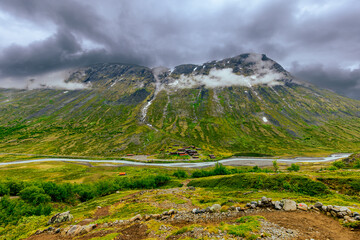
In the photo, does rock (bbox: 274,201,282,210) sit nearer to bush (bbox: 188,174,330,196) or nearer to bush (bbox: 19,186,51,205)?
bush (bbox: 188,174,330,196)

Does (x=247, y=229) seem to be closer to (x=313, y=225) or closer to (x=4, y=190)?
(x=313, y=225)

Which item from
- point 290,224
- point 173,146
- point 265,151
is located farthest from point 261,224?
point 265,151

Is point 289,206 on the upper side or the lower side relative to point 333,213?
lower

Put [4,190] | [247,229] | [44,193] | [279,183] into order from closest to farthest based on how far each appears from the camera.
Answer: [247,229], [279,183], [44,193], [4,190]

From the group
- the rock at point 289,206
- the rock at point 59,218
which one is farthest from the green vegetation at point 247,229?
the rock at point 59,218

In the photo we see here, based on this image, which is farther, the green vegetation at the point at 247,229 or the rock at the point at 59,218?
the rock at the point at 59,218

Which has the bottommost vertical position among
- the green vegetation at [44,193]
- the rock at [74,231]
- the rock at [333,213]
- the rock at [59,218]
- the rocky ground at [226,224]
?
the green vegetation at [44,193]

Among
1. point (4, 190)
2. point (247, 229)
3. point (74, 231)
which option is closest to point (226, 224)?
point (247, 229)

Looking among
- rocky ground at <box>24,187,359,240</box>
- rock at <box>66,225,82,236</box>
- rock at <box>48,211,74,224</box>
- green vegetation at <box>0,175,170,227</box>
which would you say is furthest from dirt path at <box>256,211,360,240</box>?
green vegetation at <box>0,175,170,227</box>

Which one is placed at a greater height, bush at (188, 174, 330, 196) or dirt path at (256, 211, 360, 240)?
dirt path at (256, 211, 360, 240)

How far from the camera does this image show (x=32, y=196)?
139 feet

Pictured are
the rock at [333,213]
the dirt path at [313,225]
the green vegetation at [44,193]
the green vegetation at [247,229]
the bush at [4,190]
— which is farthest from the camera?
the bush at [4,190]

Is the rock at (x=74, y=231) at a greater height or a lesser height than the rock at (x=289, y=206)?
lesser

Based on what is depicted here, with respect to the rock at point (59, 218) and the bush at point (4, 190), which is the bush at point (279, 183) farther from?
the bush at point (4, 190)
